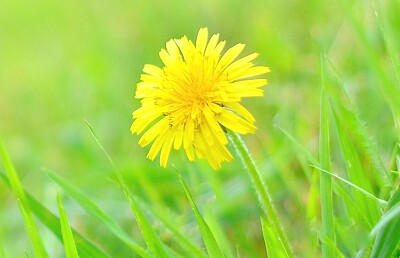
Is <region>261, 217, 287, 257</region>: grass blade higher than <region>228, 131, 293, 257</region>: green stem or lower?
lower

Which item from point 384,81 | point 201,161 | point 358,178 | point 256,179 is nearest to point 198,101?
point 256,179

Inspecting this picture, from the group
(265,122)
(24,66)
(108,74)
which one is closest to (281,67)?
(265,122)

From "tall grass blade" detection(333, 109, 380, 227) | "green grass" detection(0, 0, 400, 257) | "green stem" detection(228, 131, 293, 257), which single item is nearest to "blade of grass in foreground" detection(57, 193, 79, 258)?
"green grass" detection(0, 0, 400, 257)

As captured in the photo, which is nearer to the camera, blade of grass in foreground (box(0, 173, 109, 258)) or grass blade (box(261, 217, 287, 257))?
grass blade (box(261, 217, 287, 257))

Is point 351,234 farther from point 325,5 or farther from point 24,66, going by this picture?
point 24,66

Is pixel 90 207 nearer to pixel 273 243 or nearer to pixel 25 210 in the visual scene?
pixel 25 210

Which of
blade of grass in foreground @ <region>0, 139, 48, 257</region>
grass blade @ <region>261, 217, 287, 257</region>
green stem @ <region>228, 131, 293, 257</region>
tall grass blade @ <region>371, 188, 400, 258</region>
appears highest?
blade of grass in foreground @ <region>0, 139, 48, 257</region>

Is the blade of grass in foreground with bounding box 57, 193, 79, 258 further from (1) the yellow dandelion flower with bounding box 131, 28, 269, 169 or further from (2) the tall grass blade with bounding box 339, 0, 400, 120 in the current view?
(2) the tall grass blade with bounding box 339, 0, 400, 120
